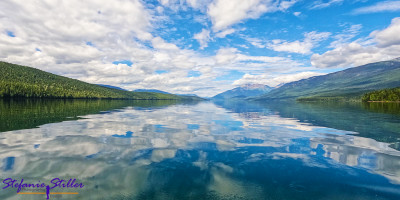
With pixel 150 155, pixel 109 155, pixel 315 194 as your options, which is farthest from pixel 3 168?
pixel 315 194

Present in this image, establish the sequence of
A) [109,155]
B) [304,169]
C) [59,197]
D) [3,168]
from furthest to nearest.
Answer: [109,155], [304,169], [3,168], [59,197]

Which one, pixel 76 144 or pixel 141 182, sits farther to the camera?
pixel 76 144

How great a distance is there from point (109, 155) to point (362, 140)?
1308 inches

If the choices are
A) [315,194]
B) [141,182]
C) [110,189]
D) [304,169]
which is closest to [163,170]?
[141,182]

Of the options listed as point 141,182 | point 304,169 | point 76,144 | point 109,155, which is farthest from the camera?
point 76,144

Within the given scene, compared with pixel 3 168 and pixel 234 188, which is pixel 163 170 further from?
pixel 3 168

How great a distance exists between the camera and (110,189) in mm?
12078

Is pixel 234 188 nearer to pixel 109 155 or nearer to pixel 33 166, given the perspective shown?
pixel 109 155

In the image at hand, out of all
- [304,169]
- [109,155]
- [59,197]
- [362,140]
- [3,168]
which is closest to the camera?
[59,197]

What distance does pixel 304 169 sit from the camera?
53.6 ft

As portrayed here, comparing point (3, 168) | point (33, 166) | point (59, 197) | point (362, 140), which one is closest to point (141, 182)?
point (59, 197)

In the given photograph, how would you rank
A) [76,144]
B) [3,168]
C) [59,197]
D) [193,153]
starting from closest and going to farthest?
[59,197] → [3,168] → [193,153] → [76,144]

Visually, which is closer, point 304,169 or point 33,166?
point 33,166

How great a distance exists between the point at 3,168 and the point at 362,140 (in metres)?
40.3
